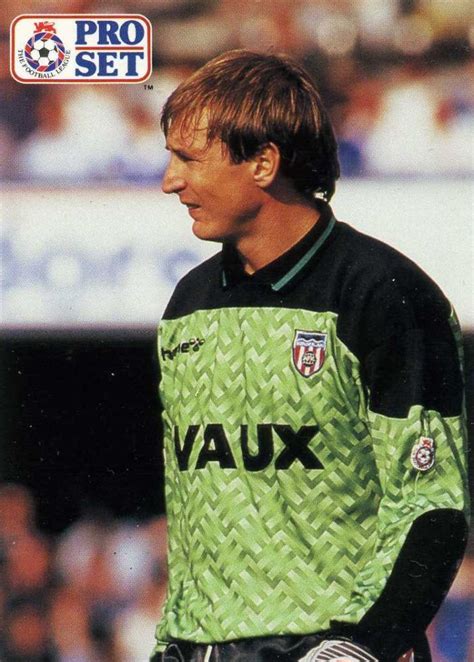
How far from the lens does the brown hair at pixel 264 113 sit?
2.84m

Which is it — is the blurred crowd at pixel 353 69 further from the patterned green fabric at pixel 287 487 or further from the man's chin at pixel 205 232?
the patterned green fabric at pixel 287 487

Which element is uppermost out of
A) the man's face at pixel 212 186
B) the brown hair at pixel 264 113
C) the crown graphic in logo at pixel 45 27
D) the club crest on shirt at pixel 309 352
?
the crown graphic in logo at pixel 45 27

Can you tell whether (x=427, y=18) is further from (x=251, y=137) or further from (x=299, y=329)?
(x=299, y=329)

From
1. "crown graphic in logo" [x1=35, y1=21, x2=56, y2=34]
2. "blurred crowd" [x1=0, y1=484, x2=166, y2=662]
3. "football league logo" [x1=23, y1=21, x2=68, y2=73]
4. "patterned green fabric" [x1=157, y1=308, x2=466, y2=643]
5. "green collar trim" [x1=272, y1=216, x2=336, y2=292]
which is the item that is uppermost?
"crown graphic in logo" [x1=35, y1=21, x2=56, y2=34]

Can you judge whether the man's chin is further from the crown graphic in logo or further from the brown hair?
the crown graphic in logo

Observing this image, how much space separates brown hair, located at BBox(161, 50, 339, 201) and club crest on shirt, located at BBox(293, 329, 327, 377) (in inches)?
14.2

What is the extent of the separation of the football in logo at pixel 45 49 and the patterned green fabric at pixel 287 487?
0.82 meters

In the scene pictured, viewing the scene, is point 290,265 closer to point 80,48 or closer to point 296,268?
point 296,268

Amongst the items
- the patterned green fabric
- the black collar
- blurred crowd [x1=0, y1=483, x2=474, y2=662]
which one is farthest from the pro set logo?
blurred crowd [x1=0, y1=483, x2=474, y2=662]

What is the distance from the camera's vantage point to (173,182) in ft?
9.68

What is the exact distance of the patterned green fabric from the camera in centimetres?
270

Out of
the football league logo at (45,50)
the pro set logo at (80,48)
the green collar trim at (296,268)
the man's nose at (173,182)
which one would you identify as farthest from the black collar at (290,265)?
the football league logo at (45,50)

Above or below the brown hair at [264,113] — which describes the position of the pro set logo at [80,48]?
above

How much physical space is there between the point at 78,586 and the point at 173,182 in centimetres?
99
